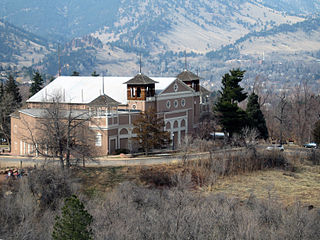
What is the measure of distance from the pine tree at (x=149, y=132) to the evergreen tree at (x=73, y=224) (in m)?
23.0

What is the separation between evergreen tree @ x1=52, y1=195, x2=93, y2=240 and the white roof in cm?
2958

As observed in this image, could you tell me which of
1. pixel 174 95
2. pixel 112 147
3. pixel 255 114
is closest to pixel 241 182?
pixel 112 147

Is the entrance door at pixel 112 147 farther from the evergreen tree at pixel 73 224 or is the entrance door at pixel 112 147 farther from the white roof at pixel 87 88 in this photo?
the evergreen tree at pixel 73 224

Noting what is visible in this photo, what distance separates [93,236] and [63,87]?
36.0 meters

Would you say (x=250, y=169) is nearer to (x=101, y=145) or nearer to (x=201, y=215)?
(x=101, y=145)

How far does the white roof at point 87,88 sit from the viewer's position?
5641 centimetres

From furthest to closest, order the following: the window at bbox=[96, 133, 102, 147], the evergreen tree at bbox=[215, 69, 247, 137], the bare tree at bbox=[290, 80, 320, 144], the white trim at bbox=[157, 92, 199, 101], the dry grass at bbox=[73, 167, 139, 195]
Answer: the bare tree at bbox=[290, 80, 320, 144]
the evergreen tree at bbox=[215, 69, 247, 137]
the white trim at bbox=[157, 92, 199, 101]
the window at bbox=[96, 133, 102, 147]
the dry grass at bbox=[73, 167, 139, 195]

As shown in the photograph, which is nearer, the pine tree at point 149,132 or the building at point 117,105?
the pine tree at point 149,132

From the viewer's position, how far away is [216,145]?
53.0m

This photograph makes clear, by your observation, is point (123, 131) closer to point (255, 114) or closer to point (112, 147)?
point (112, 147)

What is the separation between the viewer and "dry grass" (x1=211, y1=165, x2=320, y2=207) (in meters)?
40.3

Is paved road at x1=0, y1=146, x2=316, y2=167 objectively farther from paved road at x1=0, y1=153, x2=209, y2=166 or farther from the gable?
the gable

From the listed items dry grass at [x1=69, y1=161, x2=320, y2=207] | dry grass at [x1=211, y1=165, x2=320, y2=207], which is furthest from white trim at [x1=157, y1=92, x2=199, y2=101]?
dry grass at [x1=211, y1=165, x2=320, y2=207]

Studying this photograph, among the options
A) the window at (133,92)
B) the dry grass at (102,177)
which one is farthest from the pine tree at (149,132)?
the dry grass at (102,177)
